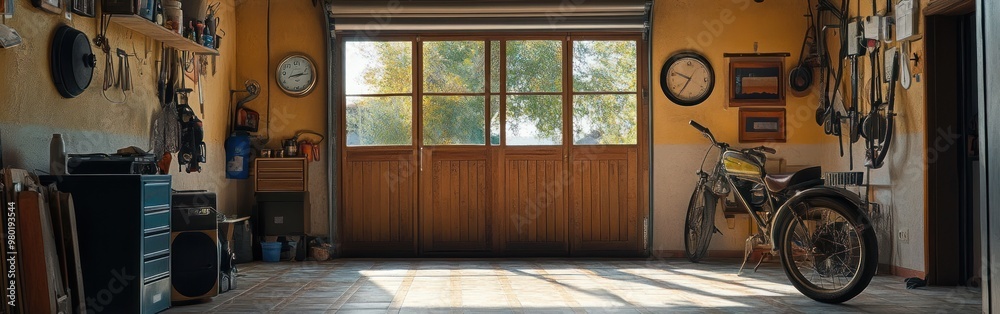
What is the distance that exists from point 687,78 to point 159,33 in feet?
15.1

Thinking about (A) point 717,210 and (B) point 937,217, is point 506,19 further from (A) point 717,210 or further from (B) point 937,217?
(B) point 937,217

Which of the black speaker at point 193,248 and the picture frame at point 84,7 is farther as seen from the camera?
the black speaker at point 193,248

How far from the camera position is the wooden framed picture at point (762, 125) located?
29.0ft

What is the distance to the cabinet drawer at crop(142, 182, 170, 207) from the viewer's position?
496cm

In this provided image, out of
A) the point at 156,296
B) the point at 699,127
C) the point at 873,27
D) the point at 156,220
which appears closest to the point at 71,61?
the point at 156,220

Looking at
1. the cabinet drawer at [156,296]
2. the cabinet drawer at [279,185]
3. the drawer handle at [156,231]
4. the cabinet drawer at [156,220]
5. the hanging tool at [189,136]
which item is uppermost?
the hanging tool at [189,136]

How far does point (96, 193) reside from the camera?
4.84 m

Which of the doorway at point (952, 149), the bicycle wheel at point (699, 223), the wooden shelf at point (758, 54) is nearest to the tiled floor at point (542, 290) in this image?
the bicycle wheel at point (699, 223)

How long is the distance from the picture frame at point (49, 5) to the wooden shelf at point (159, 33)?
61 centimetres

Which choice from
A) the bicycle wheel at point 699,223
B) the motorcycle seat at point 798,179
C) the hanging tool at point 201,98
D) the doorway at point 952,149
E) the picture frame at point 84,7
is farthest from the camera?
the bicycle wheel at point 699,223

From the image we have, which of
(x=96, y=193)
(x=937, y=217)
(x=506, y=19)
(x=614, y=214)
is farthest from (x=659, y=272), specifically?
(x=96, y=193)

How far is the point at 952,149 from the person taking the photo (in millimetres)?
6609

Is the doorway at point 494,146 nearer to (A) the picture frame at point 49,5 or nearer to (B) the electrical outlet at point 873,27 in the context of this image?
(B) the electrical outlet at point 873,27

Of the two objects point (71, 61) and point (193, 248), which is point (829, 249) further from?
point (71, 61)
